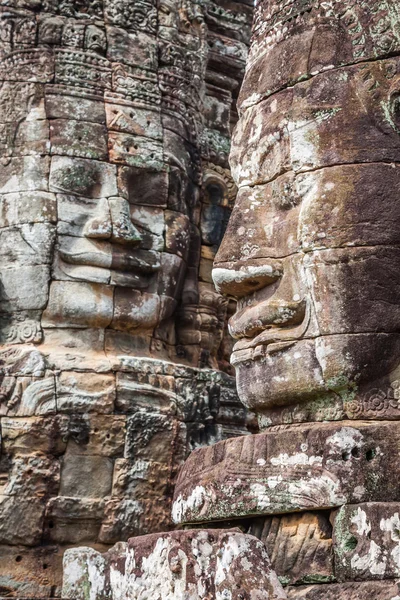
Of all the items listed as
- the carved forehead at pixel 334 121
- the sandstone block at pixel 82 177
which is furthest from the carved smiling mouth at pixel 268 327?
the sandstone block at pixel 82 177

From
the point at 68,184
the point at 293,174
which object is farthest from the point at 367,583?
the point at 68,184

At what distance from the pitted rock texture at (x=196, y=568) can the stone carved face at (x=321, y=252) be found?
2.92 feet

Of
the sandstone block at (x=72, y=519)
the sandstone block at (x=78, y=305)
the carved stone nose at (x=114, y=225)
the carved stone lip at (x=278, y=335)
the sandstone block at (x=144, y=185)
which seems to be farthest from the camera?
the sandstone block at (x=144, y=185)

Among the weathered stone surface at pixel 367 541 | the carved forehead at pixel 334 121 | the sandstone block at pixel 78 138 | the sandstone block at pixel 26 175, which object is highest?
the sandstone block at pixel 78 138

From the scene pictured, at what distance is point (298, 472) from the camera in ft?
19.9

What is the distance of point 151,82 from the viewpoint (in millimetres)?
11250

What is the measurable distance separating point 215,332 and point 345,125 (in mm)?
5476

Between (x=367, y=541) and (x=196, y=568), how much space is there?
822mm

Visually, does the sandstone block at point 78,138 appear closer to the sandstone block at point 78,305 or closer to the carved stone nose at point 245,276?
the sandstone block at point 78,305

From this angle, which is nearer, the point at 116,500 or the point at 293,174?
the point at 293,174

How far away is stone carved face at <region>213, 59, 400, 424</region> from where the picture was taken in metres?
6.24

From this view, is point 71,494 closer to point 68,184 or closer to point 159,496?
point 159,496

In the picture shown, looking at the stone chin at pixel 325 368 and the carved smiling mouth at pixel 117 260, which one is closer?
the stone chin at pixel 325 368

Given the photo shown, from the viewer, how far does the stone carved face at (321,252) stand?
624 cm
